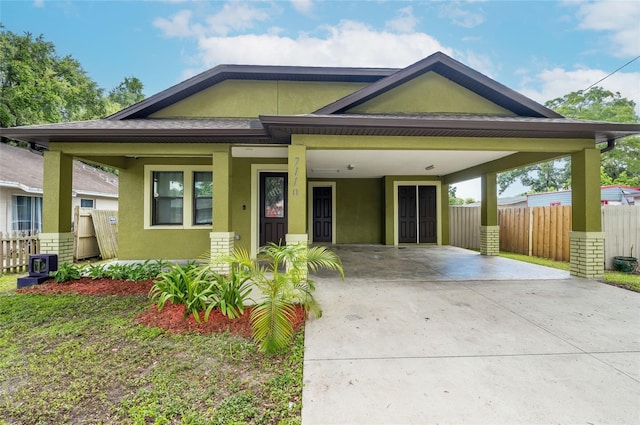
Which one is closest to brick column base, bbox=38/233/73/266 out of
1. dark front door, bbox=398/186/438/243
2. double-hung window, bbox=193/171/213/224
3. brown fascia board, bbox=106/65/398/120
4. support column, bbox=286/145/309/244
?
double-hung window, bbox=193/171/213/224

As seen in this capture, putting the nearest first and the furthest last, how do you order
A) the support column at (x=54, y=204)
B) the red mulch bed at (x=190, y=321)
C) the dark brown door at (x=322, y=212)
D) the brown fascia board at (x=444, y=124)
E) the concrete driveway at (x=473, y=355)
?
the concrete driveway at (x=473, y=355) → the red mulch bed at (x=190, y=321) → the brown fascia board at (x=444, y=124) → the support column at (x=54, y=204) → the dark brown door at (x=322, y=212)

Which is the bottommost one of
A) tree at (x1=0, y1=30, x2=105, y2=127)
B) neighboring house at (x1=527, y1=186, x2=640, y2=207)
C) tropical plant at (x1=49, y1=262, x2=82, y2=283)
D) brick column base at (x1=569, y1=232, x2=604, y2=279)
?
tropical plant at (x1=49, y1=262, x2=82, y2=283)

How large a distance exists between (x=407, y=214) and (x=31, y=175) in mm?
13930

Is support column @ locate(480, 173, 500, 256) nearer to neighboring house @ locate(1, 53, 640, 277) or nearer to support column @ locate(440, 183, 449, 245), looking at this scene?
neighboring house @ locate(1, 53, 640, 277)

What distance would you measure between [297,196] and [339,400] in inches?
140

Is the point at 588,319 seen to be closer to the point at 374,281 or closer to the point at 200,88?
the point at 374,281

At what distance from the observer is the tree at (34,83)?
45.4 ft

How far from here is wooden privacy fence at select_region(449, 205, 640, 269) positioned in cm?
704

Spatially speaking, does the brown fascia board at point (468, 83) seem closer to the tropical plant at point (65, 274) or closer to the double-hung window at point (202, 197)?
the double-hung window at point (202, 197)

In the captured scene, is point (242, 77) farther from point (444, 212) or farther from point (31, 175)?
point (31, 175)

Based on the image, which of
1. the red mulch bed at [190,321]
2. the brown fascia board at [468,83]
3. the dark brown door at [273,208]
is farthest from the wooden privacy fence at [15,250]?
the brown fascia board at [468,83]

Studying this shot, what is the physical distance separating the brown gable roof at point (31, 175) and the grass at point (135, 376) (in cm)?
757

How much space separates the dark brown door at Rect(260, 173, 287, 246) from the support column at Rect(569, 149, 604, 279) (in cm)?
687

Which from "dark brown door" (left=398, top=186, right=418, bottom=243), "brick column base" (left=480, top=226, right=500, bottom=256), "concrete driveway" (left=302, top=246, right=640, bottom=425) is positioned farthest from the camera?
"dark brown door" (left=398, top=186, right=418, bottom=243)
